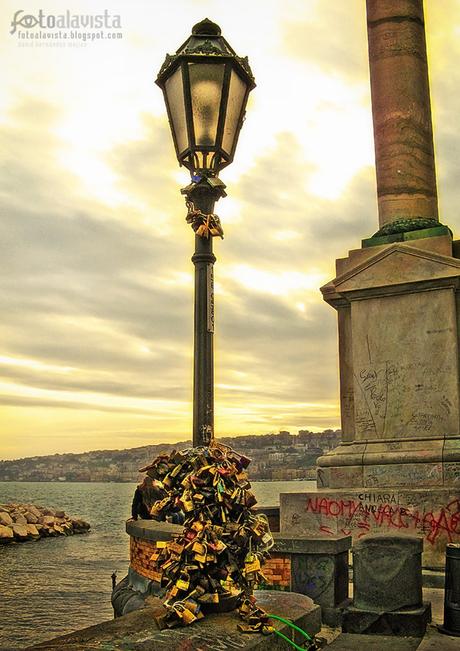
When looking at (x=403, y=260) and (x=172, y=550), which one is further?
(x=403, y=260)

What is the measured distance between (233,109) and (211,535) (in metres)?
3.13

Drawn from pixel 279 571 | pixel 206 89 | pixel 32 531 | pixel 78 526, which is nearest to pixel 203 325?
pixel 206 89

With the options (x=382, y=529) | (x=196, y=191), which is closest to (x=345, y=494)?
(x=382, y=529)

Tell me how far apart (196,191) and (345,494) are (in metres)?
5.59

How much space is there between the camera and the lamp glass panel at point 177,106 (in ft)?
17.3

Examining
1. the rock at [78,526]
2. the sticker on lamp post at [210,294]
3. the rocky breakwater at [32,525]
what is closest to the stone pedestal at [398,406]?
the sticker on lamp post at [210,294]

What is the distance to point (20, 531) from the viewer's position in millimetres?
59625

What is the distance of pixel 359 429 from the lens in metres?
10.6

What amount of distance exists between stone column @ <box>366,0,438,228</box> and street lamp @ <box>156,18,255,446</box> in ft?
22.7

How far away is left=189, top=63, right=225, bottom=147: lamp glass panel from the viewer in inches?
204

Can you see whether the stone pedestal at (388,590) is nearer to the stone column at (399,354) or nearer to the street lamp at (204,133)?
the stone column at (399,354)

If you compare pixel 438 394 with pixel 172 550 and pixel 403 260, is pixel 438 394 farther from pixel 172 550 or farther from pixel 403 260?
pixel 172 550

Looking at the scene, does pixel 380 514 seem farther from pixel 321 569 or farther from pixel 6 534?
pixel 6 534

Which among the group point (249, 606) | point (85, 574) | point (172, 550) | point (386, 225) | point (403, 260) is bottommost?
point (85, 574)
